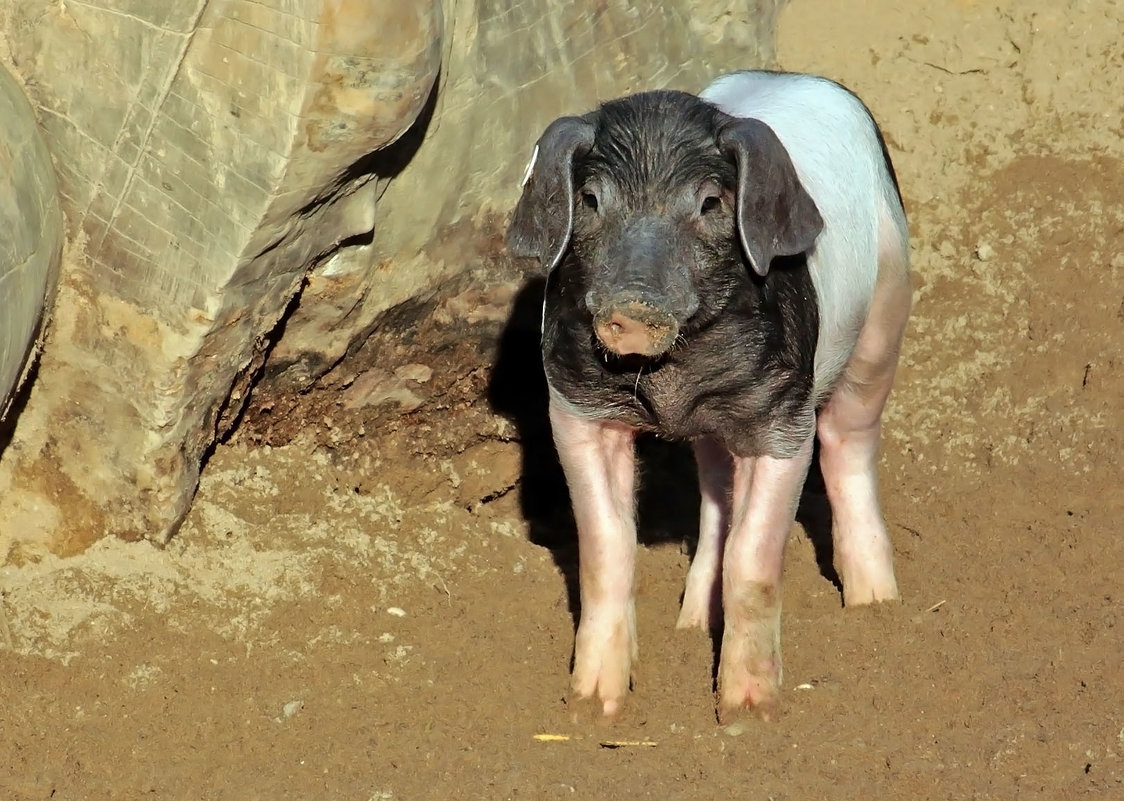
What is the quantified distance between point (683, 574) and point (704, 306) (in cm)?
202

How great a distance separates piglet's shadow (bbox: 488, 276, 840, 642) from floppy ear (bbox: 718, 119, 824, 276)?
224cm

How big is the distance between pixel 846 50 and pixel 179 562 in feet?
16.0

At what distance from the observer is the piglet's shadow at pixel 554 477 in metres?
7.90

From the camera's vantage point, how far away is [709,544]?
23.0ft

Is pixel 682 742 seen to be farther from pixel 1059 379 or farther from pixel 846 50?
pixel 846 50

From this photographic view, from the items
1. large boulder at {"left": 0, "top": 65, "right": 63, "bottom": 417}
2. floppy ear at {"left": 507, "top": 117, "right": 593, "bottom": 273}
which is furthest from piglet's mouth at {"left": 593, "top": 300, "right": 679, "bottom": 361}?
large boulder at {"left": 0, "top": 65, "right": 63, "bottom": 417}

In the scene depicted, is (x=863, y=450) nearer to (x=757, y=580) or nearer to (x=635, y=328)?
(x=757, y=580)

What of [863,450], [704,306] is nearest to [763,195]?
[704,306]

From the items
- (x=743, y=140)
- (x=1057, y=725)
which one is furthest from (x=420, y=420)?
(x=1057, y=725)

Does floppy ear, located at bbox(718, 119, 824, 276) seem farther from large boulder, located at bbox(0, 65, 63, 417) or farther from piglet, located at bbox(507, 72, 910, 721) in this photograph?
large boulder, located at bbox(0, 65, 63, 417)

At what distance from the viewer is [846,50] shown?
9258 millimetres

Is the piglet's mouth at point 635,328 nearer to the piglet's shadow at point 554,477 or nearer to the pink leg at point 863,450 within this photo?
the pink leg at point 863,450

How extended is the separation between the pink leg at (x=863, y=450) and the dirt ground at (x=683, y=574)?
6.2 inches

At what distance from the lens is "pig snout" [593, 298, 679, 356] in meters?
5.26
